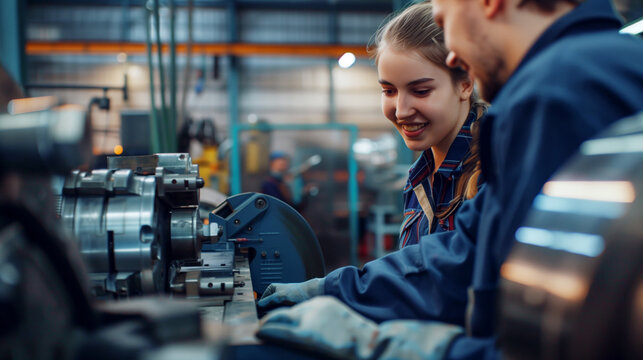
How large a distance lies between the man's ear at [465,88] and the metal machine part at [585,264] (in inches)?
34.3

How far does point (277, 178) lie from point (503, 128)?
4816mm

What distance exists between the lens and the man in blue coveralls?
1.88ft

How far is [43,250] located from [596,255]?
52cm

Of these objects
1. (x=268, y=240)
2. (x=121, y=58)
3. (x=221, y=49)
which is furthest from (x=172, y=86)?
(x=121, y=58)

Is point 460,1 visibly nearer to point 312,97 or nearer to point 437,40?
point 437,40

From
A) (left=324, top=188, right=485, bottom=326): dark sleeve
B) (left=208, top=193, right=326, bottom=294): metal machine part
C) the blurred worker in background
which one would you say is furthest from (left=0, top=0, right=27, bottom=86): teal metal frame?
the blurred worker in background

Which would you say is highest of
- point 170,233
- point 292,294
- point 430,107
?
point 430,107

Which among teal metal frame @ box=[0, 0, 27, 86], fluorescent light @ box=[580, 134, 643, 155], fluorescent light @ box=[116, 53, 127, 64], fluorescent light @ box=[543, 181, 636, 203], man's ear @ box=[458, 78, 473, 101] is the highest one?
fluorescent light @ box=[116, 53, 127, 64]

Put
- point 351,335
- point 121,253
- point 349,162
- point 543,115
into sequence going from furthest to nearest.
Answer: point 349,162, point 121,253, point 351,335, point 543,115

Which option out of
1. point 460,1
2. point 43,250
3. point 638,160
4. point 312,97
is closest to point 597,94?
point 638,160

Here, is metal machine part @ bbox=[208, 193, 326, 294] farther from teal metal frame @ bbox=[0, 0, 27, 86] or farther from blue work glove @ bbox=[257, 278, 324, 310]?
teal metal frame @ bbox=[0, 0, 27, 86]

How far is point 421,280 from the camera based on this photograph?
3.17ft

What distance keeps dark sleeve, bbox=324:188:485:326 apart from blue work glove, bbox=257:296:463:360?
222 millimetres

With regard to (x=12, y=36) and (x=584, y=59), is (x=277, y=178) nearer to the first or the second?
(x=12, y=36)
